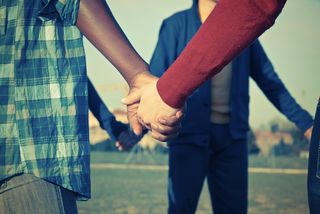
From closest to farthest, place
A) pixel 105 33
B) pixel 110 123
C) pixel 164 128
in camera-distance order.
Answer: pixel 105 33, pixel 164 128, pixel 110 123

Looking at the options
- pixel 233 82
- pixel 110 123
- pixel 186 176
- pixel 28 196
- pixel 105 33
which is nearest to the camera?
pixel 28 196

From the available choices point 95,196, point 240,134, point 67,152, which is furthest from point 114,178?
point 67,152

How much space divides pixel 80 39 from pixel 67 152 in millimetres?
330

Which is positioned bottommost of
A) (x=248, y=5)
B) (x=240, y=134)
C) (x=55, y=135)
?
(x=240, y=134)

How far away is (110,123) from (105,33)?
3.19 ft

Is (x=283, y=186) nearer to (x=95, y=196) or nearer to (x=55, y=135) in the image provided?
(x=95, y=196)

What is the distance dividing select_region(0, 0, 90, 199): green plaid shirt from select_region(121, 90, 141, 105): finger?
0.25 meters

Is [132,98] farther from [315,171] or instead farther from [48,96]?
[315,171]

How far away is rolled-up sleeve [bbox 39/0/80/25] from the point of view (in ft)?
4.56

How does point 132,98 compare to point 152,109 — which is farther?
point 132,98

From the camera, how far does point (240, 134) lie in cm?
265

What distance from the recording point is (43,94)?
1377 mm

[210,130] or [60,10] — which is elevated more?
[60,10]

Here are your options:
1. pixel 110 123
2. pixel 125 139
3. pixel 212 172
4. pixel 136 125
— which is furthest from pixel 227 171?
pixel 136 125
